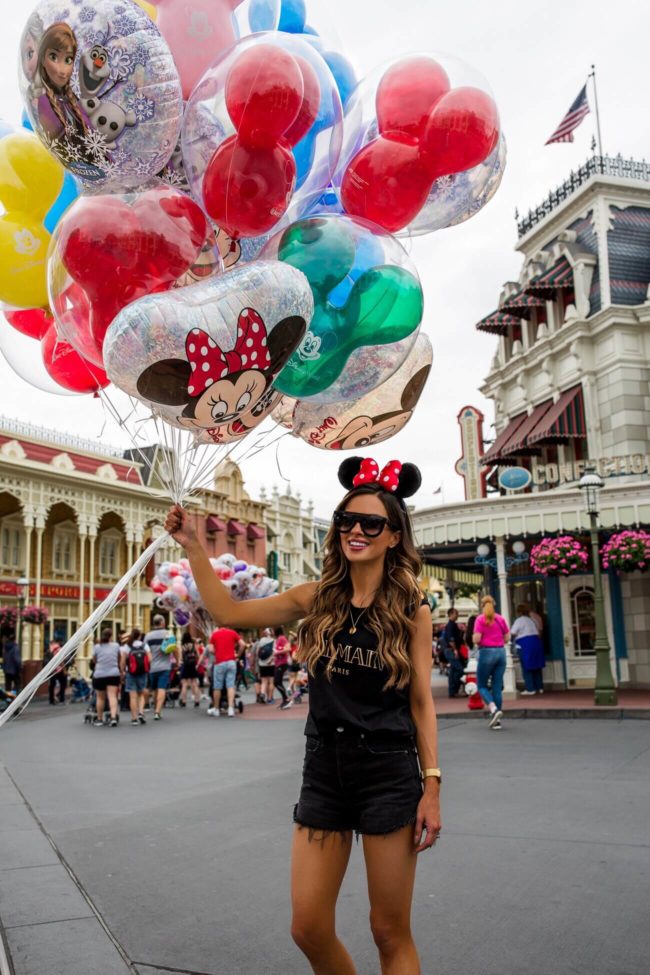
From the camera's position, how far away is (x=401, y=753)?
8.48 ft

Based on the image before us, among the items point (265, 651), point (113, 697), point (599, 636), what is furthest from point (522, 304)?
point (113, 697)

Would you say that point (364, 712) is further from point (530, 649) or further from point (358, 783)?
point (530, 649)

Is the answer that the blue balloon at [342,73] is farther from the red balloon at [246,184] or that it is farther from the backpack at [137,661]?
the backpack at [137,661]

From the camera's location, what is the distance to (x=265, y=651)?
1742 cm

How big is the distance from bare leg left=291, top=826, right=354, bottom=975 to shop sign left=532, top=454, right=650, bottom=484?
16447mm

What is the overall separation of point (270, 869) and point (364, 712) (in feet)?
8.79

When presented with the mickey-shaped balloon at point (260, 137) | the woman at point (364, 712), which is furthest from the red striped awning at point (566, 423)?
the woman at point (364, 712)

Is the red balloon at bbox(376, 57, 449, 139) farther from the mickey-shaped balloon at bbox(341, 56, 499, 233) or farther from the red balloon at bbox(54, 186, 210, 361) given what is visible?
the red balloon at bbox(54, 186, 210, 361)

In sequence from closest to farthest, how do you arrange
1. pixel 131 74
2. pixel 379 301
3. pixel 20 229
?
1. pixel 131 74
2. pixel 379 301
3. pixel 20 229

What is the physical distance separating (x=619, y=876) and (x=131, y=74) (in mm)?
4452

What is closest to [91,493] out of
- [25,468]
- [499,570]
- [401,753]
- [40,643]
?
[25,468]

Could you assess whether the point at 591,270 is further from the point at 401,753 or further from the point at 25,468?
the point at 25,468

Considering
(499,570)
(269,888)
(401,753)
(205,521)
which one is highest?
(205,521)

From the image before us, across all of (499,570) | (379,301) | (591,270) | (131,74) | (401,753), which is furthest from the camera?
(591,270)
